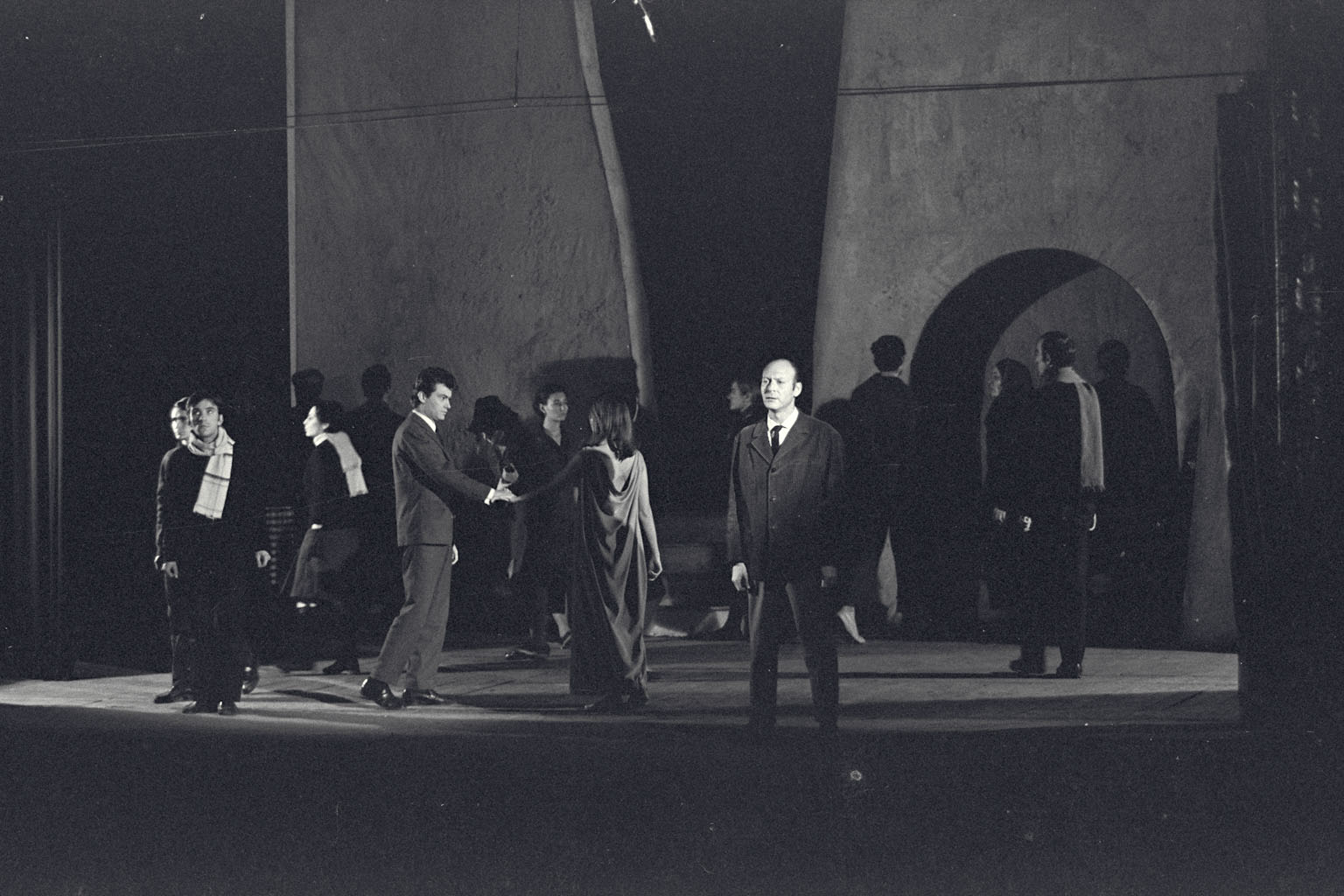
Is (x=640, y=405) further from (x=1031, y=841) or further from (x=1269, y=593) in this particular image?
(x=1031, y=841)

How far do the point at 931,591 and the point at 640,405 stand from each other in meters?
2.68

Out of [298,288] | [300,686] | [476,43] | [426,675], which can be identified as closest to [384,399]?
[298,288]

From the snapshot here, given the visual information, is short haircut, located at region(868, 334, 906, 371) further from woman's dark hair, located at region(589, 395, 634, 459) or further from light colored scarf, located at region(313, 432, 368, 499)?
light colored scarf, located at region(313, 432, 368, 499)

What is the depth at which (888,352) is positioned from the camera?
1162cm

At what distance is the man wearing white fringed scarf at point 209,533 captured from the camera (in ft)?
30.3

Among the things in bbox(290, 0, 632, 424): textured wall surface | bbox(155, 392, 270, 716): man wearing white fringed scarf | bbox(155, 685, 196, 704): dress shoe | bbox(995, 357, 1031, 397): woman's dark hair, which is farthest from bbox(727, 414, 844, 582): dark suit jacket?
bbox(290, 0, 632, 424): textured wall surface

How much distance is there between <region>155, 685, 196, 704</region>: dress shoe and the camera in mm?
9570

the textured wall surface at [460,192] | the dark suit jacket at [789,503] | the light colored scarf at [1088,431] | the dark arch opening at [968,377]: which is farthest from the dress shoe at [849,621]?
the dark suit jacket at [789,503]

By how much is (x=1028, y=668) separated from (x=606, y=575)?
262 cm

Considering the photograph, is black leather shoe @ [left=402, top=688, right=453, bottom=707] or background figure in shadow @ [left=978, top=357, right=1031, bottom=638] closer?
black leather shoe @ [left=402, top=688, right=453, bottom=707]

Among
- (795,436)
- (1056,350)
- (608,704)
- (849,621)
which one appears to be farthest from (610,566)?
(849,621)

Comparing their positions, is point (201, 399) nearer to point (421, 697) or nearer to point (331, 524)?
point (331, 524)

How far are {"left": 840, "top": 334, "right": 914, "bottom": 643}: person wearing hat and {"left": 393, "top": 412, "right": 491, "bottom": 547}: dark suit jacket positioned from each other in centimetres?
328

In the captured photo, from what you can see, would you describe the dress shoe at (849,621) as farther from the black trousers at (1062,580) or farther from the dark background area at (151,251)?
the dark background area at (151,251)
